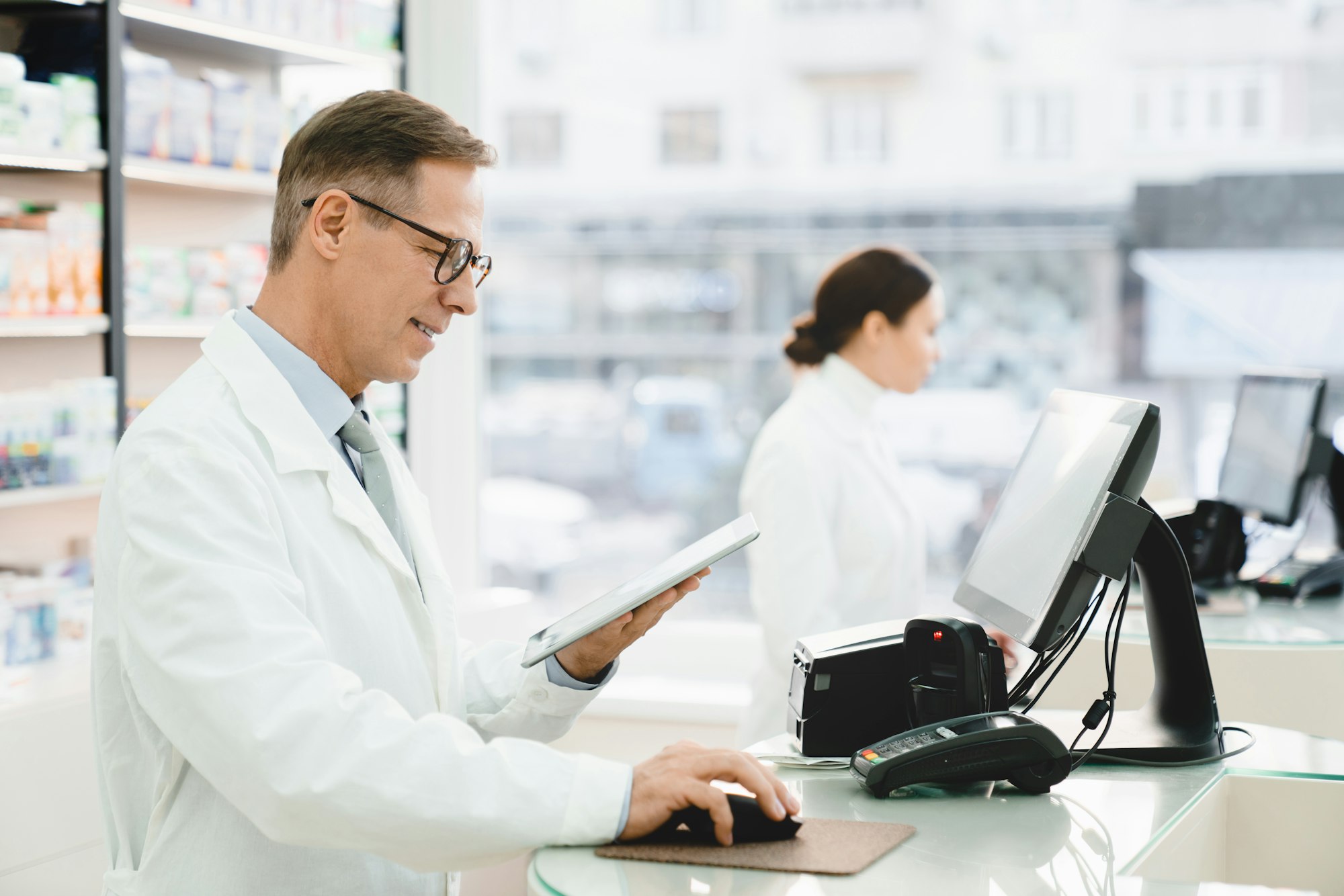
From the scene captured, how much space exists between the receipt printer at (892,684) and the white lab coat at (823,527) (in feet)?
2.59

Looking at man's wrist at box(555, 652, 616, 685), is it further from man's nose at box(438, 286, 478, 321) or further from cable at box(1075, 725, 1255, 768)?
cable at box(1075, 725, 1255, 768)

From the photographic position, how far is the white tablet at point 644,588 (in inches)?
47.2

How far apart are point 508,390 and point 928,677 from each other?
10.3 feet

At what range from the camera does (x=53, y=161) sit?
2.62 m

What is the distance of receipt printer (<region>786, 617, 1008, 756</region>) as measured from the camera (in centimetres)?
148

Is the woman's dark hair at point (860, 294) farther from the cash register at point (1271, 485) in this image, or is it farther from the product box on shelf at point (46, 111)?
the product box on shelf at point (46, 111)

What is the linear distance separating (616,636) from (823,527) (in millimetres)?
1062

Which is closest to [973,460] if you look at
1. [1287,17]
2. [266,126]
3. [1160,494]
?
[1160,494]

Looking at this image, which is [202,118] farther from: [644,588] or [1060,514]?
[1060,514]

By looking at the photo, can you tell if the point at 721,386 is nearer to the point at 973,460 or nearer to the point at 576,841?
the point at 973,460

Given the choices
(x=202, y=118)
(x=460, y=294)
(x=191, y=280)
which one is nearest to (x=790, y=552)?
(x=460, y=294)

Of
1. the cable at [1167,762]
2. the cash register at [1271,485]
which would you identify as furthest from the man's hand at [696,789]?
the cash register at [1271,485]

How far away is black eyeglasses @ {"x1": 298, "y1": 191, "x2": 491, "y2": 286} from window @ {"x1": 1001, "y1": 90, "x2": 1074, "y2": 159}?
9.34ft

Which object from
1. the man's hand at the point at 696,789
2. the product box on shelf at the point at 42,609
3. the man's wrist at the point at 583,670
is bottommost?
the product box on shelf at the point at 42,609
